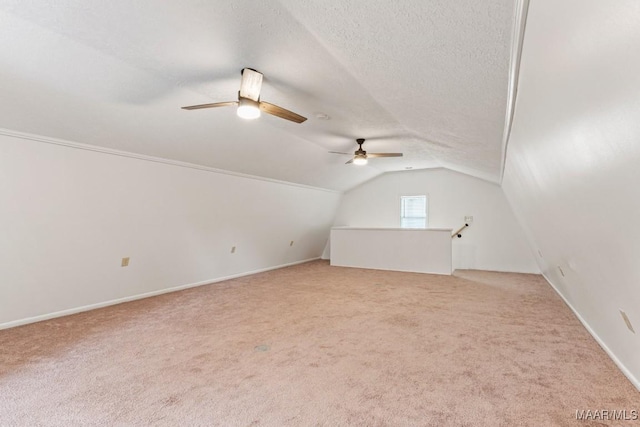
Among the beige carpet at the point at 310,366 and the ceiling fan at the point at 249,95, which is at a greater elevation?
the ceiling fan at the point at 249,95

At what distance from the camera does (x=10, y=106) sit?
2.62 metres

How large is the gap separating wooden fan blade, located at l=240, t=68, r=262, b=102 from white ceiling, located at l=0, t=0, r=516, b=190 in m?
0.08

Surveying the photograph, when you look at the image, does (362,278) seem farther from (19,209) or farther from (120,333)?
(19,209)

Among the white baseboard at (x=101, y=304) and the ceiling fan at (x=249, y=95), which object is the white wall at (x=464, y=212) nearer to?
the white baseboard at (x=101, y=304)

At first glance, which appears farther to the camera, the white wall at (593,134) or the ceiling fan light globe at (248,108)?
the ceiling fan light globe at (248,108)

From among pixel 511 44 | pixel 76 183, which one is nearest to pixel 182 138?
pixel 76 183

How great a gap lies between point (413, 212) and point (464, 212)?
4.14 feet

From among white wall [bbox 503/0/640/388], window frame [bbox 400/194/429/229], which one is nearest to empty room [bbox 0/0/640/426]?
white wall [bbox 503/0/640/388]

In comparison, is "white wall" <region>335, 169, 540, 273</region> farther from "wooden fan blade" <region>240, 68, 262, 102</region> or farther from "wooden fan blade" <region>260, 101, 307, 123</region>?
"wooden fan blade" <region>240, 68, 262, 102</region>

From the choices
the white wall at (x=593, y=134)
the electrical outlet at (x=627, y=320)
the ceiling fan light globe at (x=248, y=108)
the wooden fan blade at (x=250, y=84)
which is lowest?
the electrical outlet at (x=627, y=320)

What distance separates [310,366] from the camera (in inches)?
99.0

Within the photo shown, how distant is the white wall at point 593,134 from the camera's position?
84 centimetres

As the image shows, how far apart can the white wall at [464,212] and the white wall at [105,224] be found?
137 inches

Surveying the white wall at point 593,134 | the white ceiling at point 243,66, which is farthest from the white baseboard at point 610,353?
the white ceiling at point 243,66
